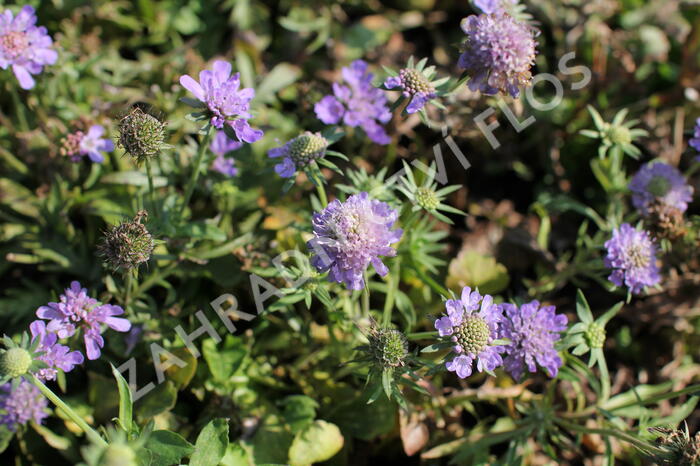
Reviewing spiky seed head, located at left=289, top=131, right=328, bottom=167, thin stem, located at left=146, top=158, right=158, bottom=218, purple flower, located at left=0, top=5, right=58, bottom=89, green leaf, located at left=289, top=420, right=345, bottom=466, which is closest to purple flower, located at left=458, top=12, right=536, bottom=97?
spiky seed head, located at left=289, top=131, right=328, bottom=167

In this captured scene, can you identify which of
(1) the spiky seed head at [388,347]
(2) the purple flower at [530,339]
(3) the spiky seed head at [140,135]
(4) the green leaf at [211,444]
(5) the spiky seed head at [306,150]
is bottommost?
(2) the purple flower at [530,339]

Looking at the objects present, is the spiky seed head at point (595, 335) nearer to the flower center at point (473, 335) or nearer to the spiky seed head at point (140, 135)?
the flower center at point (473, 335)

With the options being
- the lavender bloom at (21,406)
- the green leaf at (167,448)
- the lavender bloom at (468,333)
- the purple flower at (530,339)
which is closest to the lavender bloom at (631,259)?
the purple flower at (530,339)

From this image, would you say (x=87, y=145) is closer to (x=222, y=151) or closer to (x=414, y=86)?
(x=222, y=151)

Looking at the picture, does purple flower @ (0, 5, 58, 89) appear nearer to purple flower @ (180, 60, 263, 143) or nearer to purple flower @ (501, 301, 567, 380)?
purple flower @ (180, 60, 263, 143)

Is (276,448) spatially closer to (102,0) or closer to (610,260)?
(610,260)

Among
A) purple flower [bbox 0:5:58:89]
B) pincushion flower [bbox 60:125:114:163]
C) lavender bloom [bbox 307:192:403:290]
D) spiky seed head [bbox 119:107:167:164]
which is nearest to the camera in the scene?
lavender bloom [bbox 307:192:403:290]

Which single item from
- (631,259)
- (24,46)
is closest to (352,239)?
(631,259)

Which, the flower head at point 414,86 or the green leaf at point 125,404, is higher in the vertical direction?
the flower head at point 414,86
